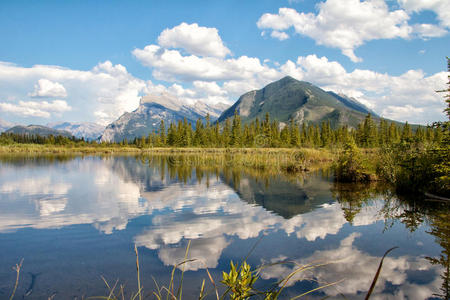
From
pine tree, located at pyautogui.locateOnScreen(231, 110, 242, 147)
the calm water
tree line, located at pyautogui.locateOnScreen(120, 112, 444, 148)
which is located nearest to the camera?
the calm water

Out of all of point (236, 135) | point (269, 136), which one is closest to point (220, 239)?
point (269, 136)

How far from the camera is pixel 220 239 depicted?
384 inches

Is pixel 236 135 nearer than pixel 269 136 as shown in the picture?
No

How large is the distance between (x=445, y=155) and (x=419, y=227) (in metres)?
5.13

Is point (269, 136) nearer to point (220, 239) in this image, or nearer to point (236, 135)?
point (236, 135)

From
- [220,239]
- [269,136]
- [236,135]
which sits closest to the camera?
[220,239]

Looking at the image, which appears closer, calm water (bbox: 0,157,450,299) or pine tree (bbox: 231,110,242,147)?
calm water (bbox: 0,157,450,299)

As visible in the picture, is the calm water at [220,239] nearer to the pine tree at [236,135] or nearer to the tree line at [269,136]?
the tree line at [269,136]

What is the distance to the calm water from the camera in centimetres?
687

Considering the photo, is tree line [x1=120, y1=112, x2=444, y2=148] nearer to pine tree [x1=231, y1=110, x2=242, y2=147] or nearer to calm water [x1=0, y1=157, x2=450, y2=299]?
pine tree [x1=231, y1=110, x2=242, y2=147]

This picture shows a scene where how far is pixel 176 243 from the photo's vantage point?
9.50m

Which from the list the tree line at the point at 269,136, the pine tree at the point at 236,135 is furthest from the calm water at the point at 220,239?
the pine tree at the point at 236,135

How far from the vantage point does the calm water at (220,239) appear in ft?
22.5

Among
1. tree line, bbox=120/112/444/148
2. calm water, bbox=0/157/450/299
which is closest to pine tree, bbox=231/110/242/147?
Answer: tree line, bbox=120/112/444/148
